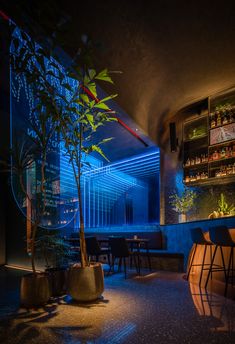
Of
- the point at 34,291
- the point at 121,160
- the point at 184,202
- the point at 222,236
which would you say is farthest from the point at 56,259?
the point at 121,160

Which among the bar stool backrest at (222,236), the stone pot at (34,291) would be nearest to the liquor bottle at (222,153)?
the bar stool backrest at (222,236)

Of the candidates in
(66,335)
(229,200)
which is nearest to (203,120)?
(229,200)

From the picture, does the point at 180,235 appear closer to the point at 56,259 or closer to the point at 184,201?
the point at 184,201

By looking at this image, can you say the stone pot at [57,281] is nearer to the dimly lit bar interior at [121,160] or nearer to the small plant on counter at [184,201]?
the dimly lit bar interior at [121,160]

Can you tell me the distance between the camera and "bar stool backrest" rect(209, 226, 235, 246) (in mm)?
3041

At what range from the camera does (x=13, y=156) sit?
8.99ft

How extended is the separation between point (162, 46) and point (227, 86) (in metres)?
2.17

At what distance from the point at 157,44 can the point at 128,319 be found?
3702 millimetres

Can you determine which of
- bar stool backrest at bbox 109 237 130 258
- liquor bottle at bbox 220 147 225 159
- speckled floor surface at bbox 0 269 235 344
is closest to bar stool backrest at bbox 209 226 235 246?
speckled floor surface at bbox 0 269 235 344

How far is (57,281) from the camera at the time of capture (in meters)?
3.22

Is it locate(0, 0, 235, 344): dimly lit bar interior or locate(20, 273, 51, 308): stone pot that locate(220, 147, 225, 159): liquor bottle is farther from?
locate(20, 273, 51, 308): stone pot

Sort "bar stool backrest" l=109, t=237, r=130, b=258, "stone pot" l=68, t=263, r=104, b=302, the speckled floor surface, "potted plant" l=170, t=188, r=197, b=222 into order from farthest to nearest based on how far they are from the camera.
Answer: "potted plant" l=170, t=188, r=197, b=222, "bar stool backrest" l=109, t=237, r=130, b=258, "stone pot" l=68, t=263, r=104, b=302, the speckled floor surface

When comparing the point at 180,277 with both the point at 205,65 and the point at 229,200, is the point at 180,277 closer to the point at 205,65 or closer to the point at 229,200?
the point at 229,200

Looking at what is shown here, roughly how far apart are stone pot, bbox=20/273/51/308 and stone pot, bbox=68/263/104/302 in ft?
0.95
